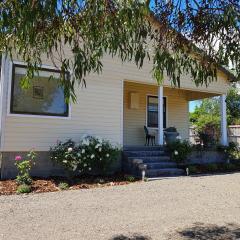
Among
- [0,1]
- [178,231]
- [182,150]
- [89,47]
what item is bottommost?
[178,231]

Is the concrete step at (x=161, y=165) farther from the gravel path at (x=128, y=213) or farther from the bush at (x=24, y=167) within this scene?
the bush at (x=24, y=167)

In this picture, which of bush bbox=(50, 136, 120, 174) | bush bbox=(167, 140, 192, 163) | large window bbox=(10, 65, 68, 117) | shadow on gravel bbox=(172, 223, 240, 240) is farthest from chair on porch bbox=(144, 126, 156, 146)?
shadow on gravel bbox=(172, 223, 240, 240)

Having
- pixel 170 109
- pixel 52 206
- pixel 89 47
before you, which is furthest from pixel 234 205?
pixel 170 109

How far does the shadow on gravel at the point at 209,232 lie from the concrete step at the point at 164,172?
508 cm

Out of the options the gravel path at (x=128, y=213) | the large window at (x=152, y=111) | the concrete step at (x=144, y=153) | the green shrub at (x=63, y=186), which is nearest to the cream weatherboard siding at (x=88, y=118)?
the concrete step at (x=144, y=153)

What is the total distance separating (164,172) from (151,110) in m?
5.12

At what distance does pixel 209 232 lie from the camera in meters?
5.73

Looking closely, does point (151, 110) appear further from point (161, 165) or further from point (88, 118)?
point (88, 118)

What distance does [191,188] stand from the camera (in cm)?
964

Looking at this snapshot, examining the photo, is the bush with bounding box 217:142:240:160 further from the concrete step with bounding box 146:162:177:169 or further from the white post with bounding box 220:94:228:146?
the concrete step with bounding box 146:162:177:169

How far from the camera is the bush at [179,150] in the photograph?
494 inches

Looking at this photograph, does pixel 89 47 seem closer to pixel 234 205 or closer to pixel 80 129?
pixel 234 205

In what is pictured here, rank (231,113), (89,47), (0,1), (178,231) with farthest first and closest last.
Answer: (231,113)
(178,231)
(89,47)
(0,1)

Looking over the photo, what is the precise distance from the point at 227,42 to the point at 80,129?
7.69 m
